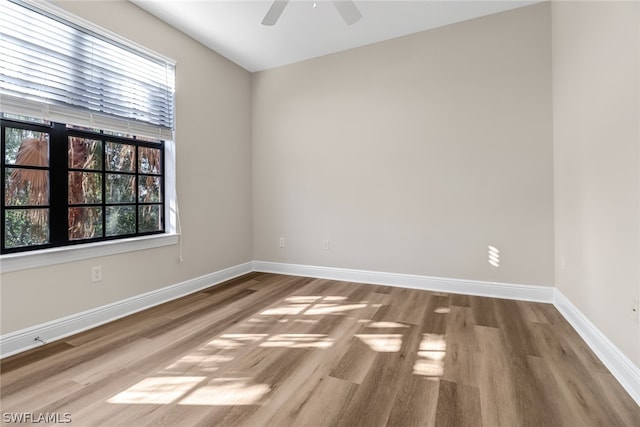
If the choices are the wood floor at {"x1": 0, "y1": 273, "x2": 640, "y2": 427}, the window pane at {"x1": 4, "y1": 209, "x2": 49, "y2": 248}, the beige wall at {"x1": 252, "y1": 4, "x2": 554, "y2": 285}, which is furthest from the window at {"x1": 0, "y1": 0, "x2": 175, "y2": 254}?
the beige wall at {"x1": 252, "y1": 4, "x2": 554, "y2": 285}

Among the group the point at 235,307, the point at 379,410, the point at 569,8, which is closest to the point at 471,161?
the point at 569,8

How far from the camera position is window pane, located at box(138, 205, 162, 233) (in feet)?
9.18

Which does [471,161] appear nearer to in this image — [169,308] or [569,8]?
[569,8]

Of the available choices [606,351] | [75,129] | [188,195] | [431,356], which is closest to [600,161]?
[606,351]

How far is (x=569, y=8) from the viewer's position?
2236mm

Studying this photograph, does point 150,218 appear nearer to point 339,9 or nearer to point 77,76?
point 77,76

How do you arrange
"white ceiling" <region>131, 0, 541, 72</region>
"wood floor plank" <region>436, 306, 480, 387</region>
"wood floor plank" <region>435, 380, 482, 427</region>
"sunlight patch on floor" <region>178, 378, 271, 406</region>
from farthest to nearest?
"white ceiling" <region>131, 0, 541, 72</region>, "wood floor plank" <region>436, 306, 480, 387</region>, "sunlight patch on floor" <region>178, 378, 271, 406</region>, "wood floor plank" <region>435, 380, 482, 427</region>

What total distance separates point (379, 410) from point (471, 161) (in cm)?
254

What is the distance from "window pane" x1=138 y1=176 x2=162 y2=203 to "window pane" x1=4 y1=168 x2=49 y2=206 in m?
0.74

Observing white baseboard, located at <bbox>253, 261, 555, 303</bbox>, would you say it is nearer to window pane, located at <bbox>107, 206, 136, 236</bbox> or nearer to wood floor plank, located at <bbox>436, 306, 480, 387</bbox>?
wood floor plank, located at <bbox>436, 306, 480, 387</bbox>

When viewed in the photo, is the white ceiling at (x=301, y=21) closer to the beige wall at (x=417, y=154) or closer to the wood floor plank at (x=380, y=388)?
the beige wall at (x=417, y=154)

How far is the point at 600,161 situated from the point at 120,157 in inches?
146

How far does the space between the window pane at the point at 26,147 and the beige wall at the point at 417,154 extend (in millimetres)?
2295

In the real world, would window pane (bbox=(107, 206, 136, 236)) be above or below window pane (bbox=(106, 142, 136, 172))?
below
